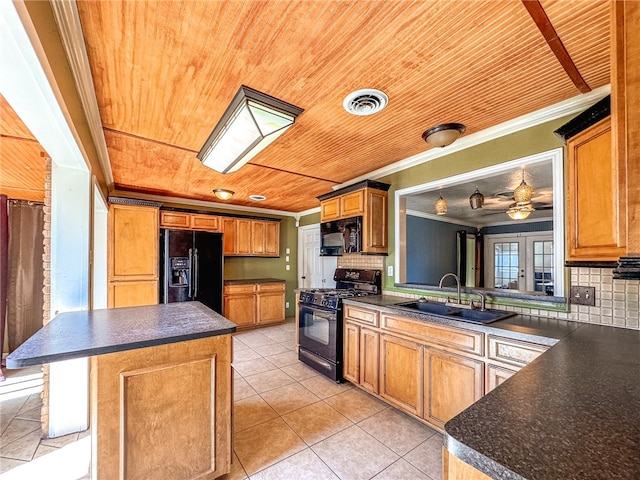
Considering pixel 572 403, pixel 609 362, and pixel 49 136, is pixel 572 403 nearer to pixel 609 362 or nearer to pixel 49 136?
pixel 609 362

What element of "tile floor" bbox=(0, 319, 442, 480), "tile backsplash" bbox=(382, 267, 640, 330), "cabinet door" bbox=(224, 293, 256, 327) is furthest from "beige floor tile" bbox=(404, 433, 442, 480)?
"cabinet door" bbox=(224, 293, 256, 327)

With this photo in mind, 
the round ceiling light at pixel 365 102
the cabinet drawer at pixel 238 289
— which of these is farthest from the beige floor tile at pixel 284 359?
the round ceiling light at pixel 365 102

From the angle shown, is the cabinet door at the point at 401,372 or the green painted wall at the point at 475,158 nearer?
the green painted wall at the point at 475,158

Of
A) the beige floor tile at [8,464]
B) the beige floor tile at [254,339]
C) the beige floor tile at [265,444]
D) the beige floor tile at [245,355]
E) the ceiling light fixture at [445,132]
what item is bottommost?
the beige floor tile at [254,339]

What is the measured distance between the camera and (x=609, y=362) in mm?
1133

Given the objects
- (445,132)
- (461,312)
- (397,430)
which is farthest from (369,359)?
(445,132)

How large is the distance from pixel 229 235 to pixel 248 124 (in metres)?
3.41

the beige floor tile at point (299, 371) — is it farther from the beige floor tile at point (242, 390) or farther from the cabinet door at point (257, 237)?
the cabinet door at point (257, 237)

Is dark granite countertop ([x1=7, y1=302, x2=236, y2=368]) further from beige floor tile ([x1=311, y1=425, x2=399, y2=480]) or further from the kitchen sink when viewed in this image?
the kitchen sink

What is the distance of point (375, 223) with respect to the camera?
3.17m

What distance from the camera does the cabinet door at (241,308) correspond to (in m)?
4.80

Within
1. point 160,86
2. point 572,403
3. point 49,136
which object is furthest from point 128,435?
point 160,86

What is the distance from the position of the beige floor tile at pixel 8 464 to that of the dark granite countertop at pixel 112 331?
3.26ft

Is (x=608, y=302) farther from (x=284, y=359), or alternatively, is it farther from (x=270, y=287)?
(x=270, y=287)
